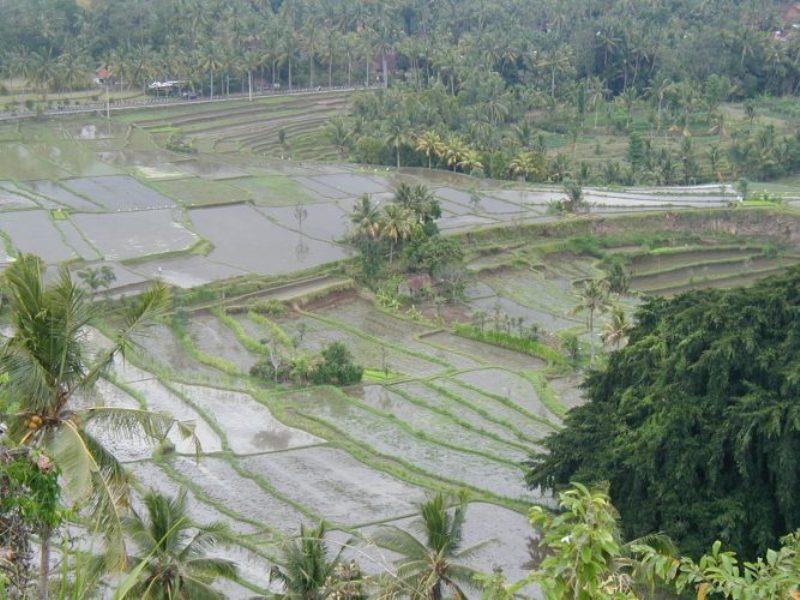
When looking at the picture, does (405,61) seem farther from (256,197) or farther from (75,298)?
(75,298)

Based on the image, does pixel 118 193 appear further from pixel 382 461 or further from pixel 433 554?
pixel 433 554

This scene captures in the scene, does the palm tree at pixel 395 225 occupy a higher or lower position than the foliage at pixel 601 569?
lower

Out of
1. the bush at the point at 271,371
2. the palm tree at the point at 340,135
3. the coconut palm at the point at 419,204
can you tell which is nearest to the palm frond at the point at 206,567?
the bush at the point at 271,371

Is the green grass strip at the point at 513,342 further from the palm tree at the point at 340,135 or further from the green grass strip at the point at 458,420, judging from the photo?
the palm tree at the point at 340,135

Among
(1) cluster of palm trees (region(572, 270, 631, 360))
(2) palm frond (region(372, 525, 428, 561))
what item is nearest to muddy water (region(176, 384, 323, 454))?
(1) cluster of palm trees (region(572, 270, 631, 360))

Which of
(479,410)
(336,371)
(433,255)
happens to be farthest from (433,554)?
(433,255)
